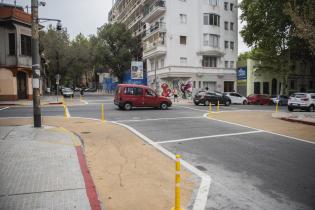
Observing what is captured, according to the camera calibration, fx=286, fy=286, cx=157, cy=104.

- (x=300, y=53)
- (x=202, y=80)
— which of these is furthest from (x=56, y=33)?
(x=300, y=53)

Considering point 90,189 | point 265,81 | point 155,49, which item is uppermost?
point 155,49

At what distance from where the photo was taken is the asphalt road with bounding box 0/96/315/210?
5.21 meters

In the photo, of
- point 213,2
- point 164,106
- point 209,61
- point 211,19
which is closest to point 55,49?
point 209,61

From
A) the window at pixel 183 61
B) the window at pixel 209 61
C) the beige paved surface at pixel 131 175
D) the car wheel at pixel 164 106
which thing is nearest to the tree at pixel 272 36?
the window at pixel 209 61

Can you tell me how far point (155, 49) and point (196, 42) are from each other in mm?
6563

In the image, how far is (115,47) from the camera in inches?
2400

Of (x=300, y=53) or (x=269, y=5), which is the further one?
(x=300, y=53)

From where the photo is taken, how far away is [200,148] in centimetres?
927

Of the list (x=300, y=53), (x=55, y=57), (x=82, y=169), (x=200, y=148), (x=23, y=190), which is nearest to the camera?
(x=23, y=190)

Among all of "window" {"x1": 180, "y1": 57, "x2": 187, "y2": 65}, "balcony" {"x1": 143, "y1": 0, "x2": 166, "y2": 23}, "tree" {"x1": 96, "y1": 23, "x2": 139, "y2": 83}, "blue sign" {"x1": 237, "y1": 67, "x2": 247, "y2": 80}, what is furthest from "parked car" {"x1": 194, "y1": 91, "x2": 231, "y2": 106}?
"tree" {"x1": 96, "y1": 23, "x2": 139, "y2": 83}

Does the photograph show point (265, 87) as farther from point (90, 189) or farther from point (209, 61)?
point (90, 189)

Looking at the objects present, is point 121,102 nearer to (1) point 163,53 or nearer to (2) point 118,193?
(2) point 118,193

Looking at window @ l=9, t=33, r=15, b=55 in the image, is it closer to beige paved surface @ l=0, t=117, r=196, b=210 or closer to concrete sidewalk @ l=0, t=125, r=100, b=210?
concrete sidewalk @ l=0, t=125, r=100, b=210

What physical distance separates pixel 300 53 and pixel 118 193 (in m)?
43.6
